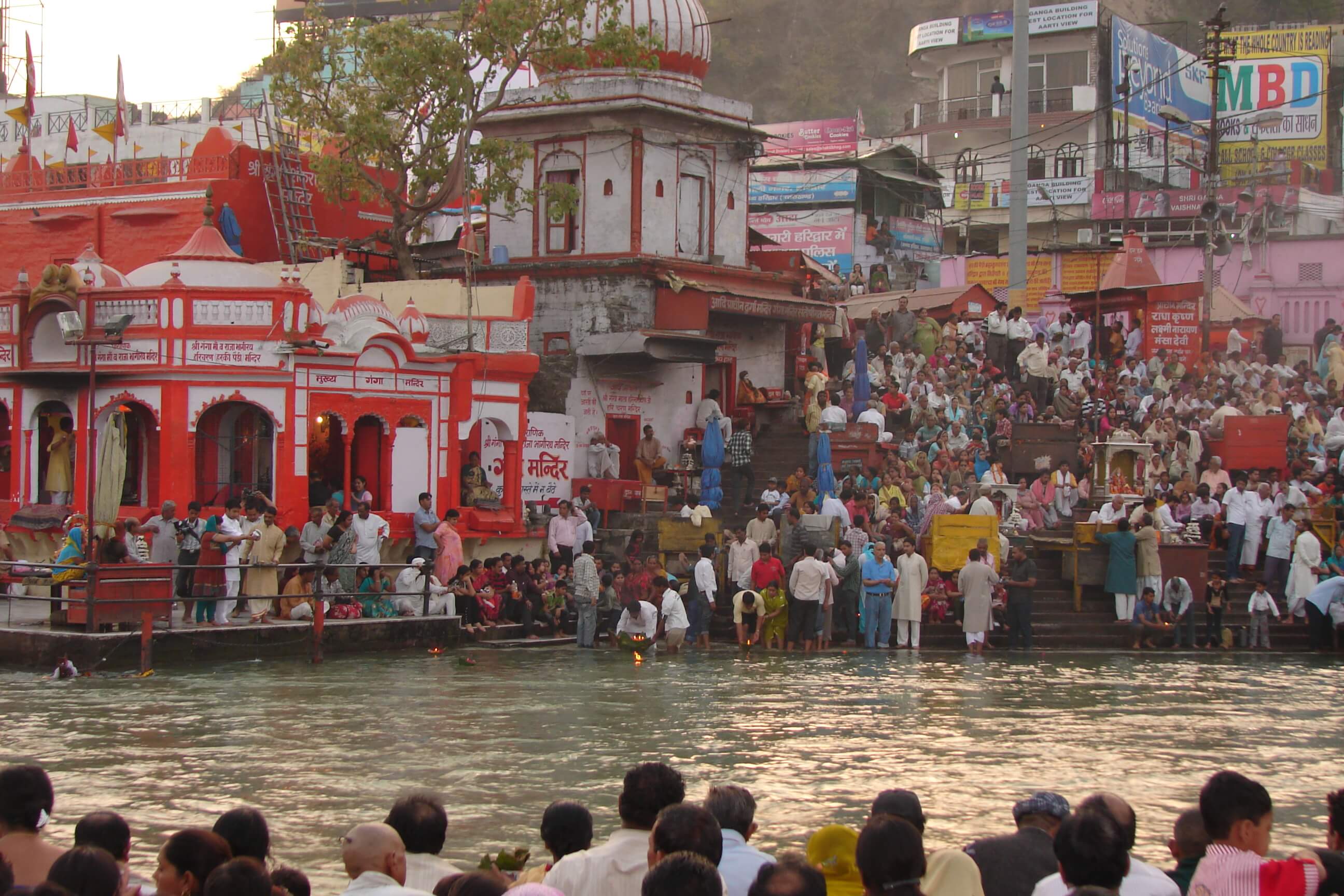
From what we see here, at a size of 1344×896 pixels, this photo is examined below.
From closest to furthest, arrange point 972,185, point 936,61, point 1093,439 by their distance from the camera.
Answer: point 1093,439, point 972,185, point 936,61

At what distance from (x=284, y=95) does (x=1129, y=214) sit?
28.9m

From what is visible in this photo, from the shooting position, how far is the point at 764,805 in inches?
429

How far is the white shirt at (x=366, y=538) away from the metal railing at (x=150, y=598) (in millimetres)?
1201

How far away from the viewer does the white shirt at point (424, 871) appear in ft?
19.4

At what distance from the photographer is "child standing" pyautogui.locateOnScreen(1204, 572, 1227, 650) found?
21188 mm

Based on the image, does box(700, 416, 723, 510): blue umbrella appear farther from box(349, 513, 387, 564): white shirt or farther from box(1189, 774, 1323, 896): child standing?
box(1189, 774, 1323, 896): child standing

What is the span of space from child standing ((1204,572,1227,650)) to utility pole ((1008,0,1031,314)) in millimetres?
15266

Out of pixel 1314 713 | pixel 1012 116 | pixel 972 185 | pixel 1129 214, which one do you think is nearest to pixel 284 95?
pixel 1012 116

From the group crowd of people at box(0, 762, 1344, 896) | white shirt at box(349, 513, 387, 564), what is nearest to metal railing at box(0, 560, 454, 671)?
white shirt at box(349, 513, 387, 564)

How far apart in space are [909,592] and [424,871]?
592 inches

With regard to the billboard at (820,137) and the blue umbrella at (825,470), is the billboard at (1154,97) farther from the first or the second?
the blue umbrella at (825,470)

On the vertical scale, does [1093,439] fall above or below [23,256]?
below

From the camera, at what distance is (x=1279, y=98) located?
57719mm

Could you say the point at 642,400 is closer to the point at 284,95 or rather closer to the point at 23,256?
the point at 284,95
